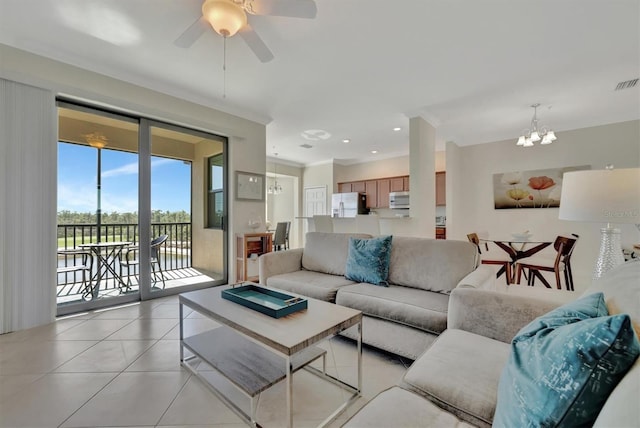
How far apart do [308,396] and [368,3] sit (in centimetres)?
275

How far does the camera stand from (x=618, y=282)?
1.00m

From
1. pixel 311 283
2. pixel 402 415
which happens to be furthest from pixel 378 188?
pixel 402 415

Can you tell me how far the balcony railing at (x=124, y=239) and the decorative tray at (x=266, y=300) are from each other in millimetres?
2270

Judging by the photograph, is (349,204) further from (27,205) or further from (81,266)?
(27,205)

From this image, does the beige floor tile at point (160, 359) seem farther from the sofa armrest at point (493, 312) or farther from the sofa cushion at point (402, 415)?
→ the sofa armrest at point (493, 312)

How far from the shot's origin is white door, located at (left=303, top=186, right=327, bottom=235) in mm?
7723

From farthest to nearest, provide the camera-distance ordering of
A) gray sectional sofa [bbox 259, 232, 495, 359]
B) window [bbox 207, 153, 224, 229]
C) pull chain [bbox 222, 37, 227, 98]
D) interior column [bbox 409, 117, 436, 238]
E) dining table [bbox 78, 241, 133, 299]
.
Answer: window [bbox 207, 153, 224, 229] → interior column [bbox 409, 117, 436, 238] → dining table [bbox 78, 241, 133, 299] → pull chain [bbox 222, 37, 227, 98] → gray sectional sofa [bbox 259, 232, 495, 359]

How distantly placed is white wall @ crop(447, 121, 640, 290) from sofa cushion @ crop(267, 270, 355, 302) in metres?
3.69

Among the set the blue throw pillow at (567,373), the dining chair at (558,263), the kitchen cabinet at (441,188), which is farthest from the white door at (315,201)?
the blue throw pillow at (567,373)

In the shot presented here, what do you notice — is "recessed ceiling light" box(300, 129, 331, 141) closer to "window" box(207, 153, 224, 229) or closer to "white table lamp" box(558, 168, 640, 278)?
"window" box(207, 153, 224, 229)

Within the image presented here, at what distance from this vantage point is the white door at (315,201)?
7.72 m

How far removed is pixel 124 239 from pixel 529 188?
663 centimetres

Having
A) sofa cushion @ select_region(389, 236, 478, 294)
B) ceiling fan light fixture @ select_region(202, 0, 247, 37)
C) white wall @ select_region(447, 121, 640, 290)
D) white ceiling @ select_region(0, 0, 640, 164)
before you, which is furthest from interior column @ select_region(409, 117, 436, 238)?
ceiling fan light fixture @ select_region(202, 0, 247, 37)

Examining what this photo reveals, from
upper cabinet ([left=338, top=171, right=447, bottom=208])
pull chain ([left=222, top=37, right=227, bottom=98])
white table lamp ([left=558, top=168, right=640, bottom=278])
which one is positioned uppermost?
pull chain ([left=222, top=37, right=227, bottom=98])
